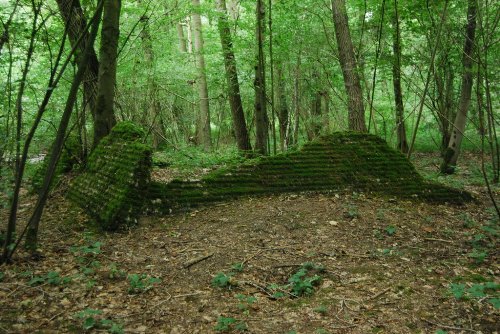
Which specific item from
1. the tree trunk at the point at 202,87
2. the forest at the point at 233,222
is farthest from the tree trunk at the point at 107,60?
the tree trunk at the point at 202,87

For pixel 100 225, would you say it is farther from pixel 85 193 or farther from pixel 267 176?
pixel 267 176

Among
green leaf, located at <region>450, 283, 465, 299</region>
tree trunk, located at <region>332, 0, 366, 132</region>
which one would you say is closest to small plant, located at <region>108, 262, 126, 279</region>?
green leaf, located at <region>450, 283, 465, 299</region>

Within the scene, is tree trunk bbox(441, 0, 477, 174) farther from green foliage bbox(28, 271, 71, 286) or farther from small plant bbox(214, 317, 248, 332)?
green foliage bbox(28, 271, 71, 286)

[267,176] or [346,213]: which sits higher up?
[267,176]

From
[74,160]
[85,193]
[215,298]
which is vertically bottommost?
[215,298]

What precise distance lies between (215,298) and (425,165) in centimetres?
980

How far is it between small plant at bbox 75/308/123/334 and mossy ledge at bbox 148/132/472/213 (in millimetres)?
3108

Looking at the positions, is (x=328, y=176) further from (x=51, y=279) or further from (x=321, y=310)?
(x=51, y=279)

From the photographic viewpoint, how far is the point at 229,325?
3312mm

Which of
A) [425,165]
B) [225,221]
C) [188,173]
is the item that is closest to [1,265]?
[225,221]

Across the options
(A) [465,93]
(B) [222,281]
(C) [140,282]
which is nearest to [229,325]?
(B) [222,281]

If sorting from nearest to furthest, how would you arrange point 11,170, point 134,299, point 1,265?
point 134,299 < point 1,265 < point 11,170

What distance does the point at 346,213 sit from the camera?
19.5 ft

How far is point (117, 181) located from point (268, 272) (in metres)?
2.92
